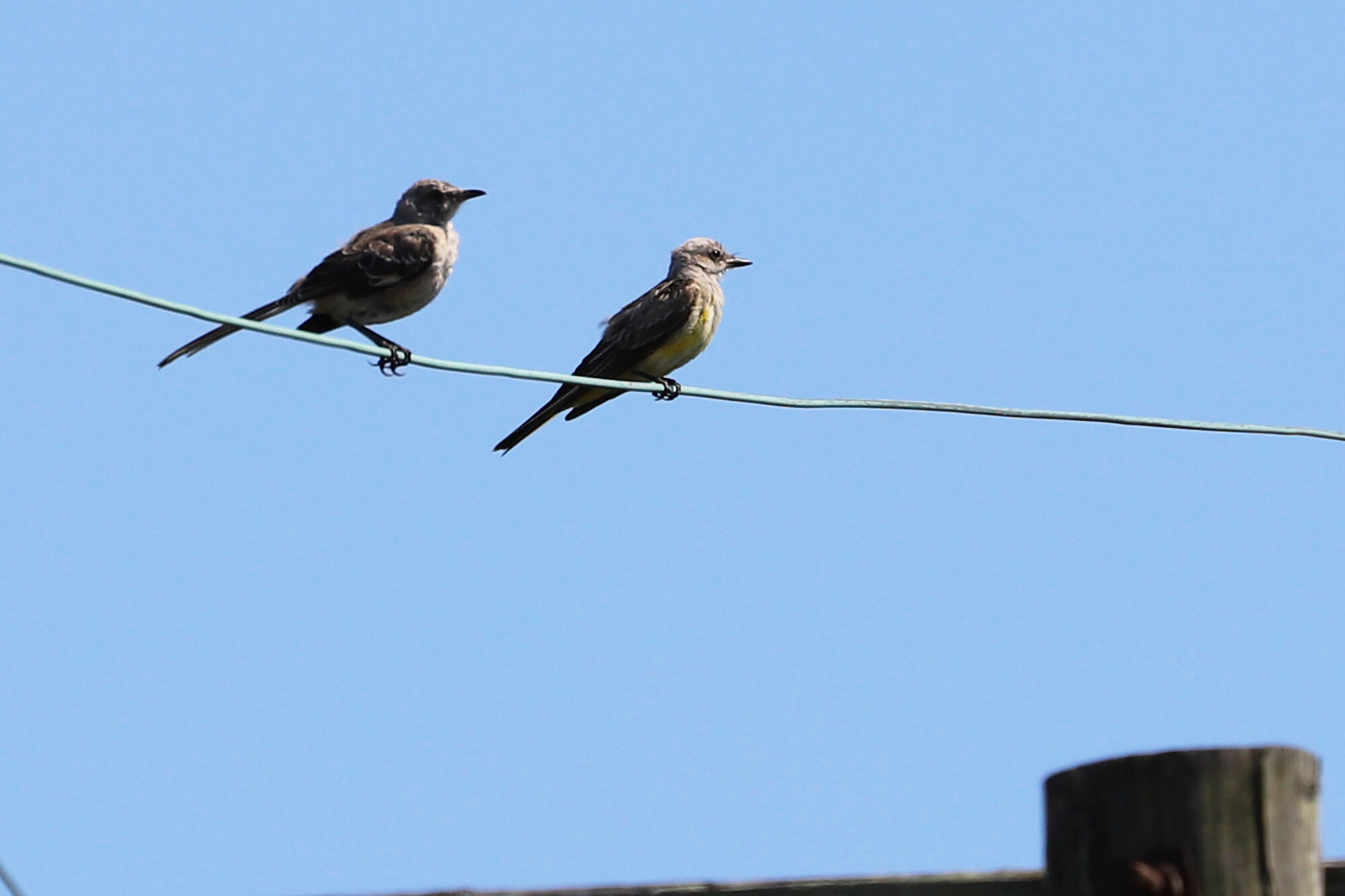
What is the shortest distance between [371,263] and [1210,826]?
717cm

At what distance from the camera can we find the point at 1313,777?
3004 mm

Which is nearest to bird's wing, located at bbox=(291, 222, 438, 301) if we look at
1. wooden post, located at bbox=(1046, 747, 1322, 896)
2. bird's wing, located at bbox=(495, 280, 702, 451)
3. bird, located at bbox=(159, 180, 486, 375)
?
bird, located at bbox=(159, 180, 486, 375)

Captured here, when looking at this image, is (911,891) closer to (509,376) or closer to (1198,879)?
(1198,879)

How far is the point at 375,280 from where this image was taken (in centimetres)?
947

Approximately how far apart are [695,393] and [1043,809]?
304cm

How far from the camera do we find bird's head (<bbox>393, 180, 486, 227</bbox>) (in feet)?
34.2

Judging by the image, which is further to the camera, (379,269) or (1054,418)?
(379,269)

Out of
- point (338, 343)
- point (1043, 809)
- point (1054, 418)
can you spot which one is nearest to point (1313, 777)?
point (1043, 809)

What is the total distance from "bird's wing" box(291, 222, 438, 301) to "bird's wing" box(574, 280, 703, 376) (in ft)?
5.48

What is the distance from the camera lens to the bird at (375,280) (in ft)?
30.5

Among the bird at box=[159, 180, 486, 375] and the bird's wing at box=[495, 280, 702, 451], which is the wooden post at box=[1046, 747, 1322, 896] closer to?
the bird at box=[159, 180, 486, 375]

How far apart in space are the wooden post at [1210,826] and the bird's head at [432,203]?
790 centimetres

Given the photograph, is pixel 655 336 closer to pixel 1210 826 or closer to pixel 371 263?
pixel 371 263

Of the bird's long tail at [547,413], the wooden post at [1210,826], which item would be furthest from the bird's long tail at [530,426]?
the wooden post at [1210,826]
